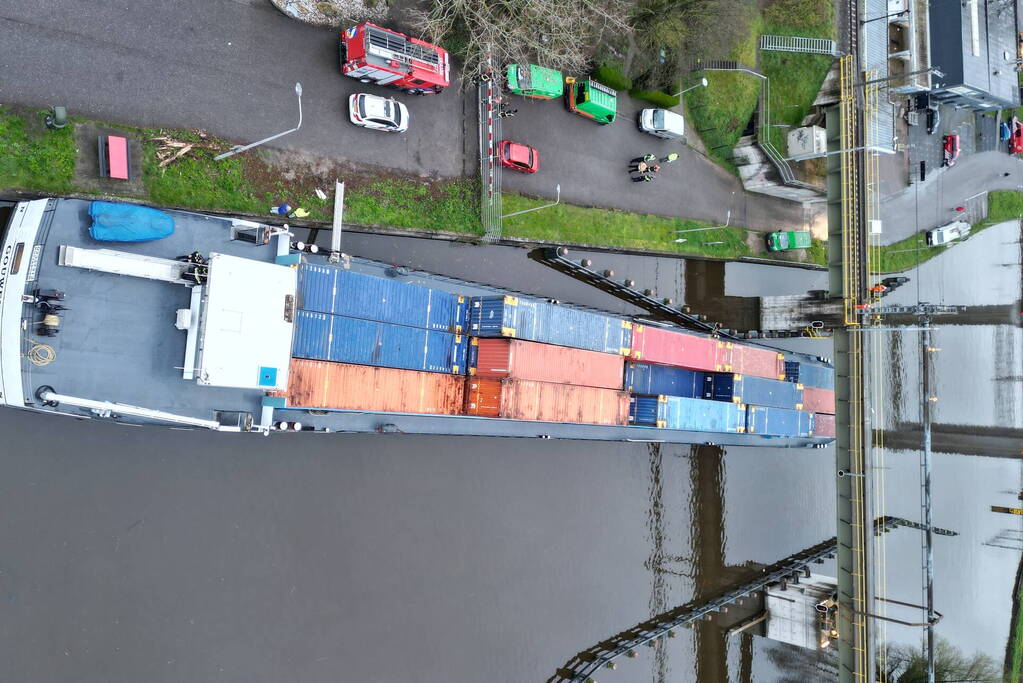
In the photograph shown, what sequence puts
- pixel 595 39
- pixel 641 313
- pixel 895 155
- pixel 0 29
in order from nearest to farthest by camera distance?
1. pixel 0 29
2. pixel 595 39
3. pixel 641 313
4. pixel 895 155

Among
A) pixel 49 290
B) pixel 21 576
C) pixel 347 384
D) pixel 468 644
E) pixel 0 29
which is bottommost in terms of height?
pixel 468 644

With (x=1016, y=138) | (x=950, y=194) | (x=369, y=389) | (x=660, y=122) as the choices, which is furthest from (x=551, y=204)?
(x=1016, y=138)

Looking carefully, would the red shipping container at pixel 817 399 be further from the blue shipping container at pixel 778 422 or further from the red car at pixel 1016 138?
the red car at pixel 1016 138

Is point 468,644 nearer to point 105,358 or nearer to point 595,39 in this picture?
point 105,358

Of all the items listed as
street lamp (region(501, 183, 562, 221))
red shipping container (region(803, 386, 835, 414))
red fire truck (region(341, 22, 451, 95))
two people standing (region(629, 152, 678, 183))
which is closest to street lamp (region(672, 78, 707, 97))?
two people standing (region(629, 152, 678, 183))

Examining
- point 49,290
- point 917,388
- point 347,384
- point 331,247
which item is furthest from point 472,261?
point 917,388

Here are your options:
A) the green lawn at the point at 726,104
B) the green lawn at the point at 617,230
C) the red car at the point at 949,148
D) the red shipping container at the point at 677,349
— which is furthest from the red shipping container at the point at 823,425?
the red car at the point at 949,148

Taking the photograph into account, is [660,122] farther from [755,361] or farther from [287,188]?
[287,188]
